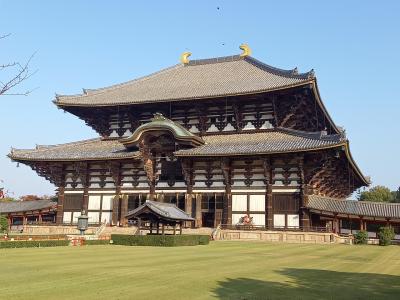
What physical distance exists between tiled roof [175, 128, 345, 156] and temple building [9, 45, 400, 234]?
0.35ft

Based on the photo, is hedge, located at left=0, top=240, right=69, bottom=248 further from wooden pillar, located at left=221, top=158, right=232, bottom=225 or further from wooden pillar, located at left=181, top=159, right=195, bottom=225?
wooden pillar, located at left=221, top=158, right=232, bottom=225

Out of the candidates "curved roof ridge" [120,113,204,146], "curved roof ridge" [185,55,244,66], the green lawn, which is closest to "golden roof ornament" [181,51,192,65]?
"curved roof ridge" [185,55,244,66]

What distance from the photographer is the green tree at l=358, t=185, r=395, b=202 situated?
93812 mm

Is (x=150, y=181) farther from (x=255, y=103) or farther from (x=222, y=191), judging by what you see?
(x=255, y=103)

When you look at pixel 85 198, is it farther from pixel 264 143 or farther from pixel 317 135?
pixel 317 135

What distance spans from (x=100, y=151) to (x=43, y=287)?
112 ft

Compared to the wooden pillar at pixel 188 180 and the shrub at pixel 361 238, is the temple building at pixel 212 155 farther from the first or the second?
the shrub at pixel 361 238

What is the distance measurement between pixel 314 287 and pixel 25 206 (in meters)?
46.3

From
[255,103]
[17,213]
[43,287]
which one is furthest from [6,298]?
[17,213]

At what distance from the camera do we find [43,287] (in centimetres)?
1073

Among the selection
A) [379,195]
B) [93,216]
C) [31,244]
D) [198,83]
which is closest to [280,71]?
[198,83]

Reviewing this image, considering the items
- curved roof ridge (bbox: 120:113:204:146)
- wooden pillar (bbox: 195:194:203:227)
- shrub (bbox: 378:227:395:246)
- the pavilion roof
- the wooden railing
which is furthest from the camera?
wooden pillar (bbox: 195:194:203:227)

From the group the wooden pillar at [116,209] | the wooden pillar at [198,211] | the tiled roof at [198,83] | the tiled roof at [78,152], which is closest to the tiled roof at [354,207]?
the wooden pillar at [198,211]

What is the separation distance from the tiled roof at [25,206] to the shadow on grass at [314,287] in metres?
40.2
